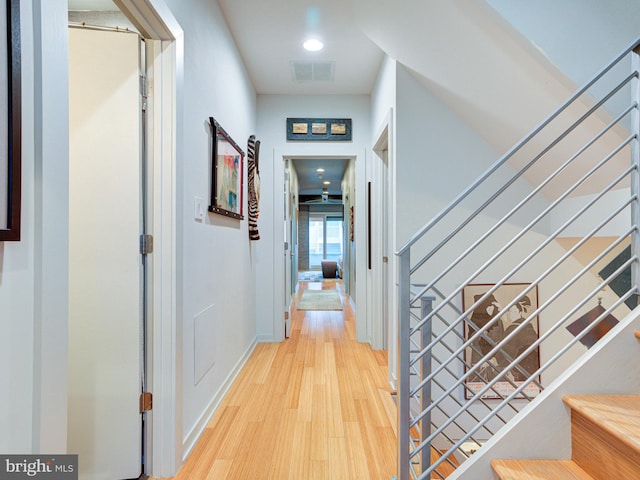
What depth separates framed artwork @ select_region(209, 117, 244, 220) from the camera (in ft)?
7.39

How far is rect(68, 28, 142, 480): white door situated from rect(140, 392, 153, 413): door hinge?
3 cm

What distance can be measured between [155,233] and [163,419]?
84cm

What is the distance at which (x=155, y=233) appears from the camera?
5.35 feet

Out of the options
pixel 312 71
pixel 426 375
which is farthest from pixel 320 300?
pixel 426 375

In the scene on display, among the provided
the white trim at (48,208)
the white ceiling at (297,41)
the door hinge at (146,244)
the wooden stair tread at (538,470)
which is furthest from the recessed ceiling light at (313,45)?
the wooden stair tread at (538,470)

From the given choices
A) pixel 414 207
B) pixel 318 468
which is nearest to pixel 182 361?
pixel 318 468

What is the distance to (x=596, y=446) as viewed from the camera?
102 centimetres

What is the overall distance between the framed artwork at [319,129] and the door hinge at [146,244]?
255 cm

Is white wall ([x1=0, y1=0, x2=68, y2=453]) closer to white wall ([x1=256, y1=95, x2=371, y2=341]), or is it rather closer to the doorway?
white wall ([x1=256, y1=95, x2=371, y2=341])

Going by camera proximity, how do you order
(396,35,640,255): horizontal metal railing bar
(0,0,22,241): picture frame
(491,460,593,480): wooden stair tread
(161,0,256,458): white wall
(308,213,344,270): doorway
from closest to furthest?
1. (0,0,22,241): picture frame
2. (491,460,593,480): wooden stair tread
3. (396,35,640,255): horizontal metal railing bar
4. (161,0,256,458): white wall
5. (308,213,344,270): doorway

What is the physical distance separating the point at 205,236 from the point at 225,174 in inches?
22.2

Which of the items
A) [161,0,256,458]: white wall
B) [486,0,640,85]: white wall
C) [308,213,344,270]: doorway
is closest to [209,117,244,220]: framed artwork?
[161,0,256,458]: white wall

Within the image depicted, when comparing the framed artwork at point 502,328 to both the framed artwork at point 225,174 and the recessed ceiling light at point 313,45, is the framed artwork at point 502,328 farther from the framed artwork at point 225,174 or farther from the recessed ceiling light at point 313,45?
the recessed ceiling light at point 313,45

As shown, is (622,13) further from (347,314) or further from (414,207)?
(347,314)
